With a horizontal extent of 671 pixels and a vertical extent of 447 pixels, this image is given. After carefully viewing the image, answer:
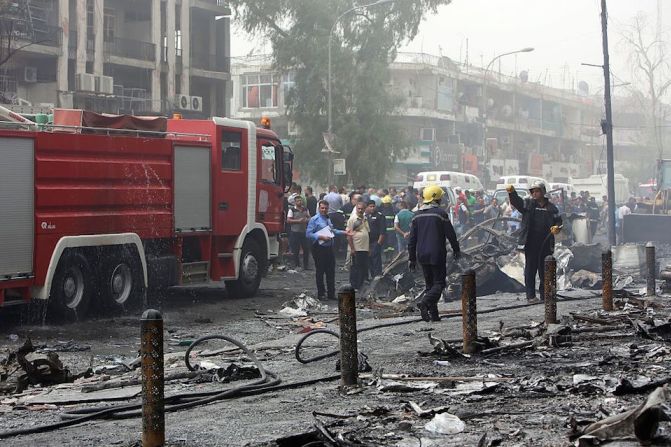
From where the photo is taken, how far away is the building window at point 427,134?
6862cm

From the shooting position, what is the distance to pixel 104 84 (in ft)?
125

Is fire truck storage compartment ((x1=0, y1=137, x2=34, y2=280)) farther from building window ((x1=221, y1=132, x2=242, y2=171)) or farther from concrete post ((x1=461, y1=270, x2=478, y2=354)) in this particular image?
concrete post ((x1=461, y1=270, x2=478, y2=354))

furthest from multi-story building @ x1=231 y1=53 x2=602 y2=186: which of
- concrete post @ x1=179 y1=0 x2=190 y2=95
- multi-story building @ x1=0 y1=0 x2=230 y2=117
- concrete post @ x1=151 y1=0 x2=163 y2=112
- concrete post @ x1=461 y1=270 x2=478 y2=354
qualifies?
concrete post @ x1=461 y1=270 x2=478 y2=354

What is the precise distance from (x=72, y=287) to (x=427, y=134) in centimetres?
5529

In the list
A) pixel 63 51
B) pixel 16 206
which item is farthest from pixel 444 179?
pixel 16 206

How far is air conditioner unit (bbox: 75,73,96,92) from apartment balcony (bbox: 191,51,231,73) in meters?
9.05

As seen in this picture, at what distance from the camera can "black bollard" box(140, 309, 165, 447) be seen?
20.9 feet

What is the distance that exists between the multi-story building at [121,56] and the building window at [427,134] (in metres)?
22.5

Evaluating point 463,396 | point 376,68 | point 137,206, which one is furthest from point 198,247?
point 376,68

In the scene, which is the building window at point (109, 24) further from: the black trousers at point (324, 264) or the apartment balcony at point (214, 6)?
the black trousers at point (324, 264)

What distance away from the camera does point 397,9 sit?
40688 millimetres

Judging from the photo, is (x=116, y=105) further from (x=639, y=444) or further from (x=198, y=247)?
(x=639, y=444)

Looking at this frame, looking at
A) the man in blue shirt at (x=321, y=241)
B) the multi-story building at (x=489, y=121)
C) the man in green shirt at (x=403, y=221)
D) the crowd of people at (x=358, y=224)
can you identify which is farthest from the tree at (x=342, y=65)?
the man in blue shirt at (x=321, y=241)

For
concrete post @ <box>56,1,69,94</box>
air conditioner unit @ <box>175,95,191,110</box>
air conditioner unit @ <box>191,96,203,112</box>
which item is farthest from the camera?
air conditioner unit @ <box>191,96,203,112</box>
